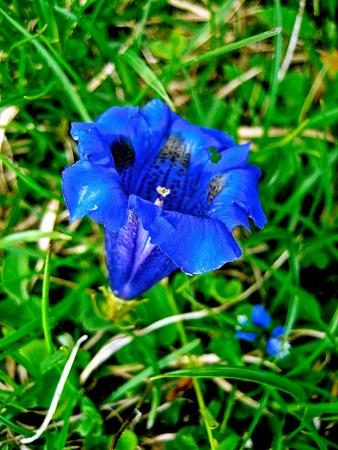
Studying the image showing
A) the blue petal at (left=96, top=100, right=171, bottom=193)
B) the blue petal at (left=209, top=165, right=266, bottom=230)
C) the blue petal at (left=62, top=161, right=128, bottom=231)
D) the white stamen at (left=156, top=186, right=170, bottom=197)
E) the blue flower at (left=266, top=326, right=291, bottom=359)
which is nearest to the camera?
the blue petal at (left=62, top=161, right=128, bottom=231)

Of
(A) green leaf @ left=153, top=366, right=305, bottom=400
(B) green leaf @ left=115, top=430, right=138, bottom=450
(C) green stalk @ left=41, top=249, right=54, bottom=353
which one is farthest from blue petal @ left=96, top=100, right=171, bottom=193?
(B) green leaf @ left=115, top=430, right=138, bottom=450

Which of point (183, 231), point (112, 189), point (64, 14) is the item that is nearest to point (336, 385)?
point (183, 231)

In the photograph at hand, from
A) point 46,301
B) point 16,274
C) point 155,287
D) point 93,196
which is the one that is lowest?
point 155,287

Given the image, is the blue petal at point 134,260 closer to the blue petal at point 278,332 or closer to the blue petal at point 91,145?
the blue petal at point 91,145

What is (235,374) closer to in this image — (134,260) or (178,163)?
(134,260)

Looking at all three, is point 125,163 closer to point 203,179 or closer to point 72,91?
point 203,179

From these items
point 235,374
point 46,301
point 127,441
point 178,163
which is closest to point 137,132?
point 178,163

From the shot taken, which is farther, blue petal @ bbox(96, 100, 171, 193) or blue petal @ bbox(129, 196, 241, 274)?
blue petal @ bbox(96, 100, 171, 193)

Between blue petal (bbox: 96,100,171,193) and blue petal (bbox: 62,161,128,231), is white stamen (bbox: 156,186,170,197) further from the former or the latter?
blue petal (bbox: 62,161,128,231)
